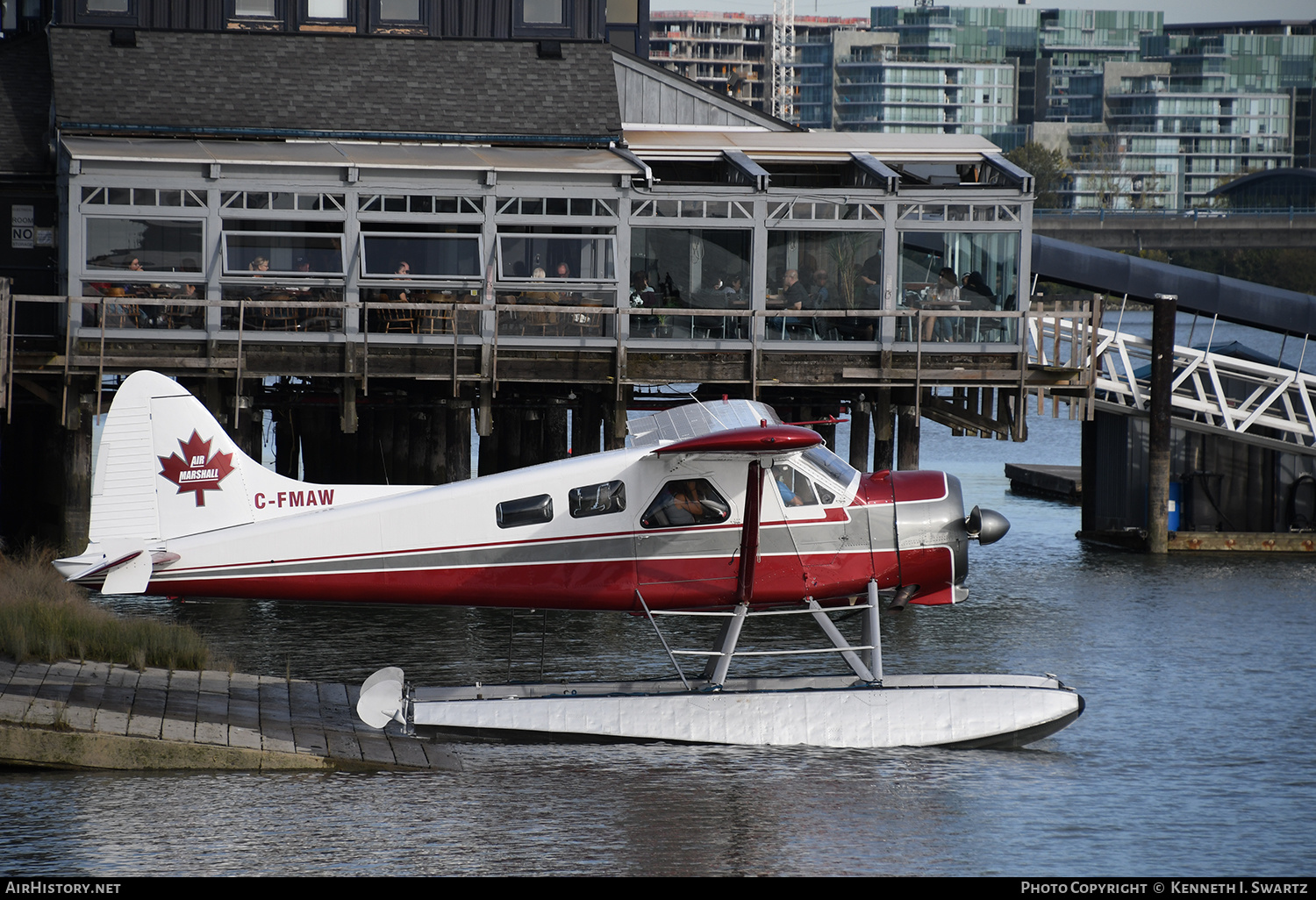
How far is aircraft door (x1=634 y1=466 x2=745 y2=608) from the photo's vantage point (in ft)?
48.4

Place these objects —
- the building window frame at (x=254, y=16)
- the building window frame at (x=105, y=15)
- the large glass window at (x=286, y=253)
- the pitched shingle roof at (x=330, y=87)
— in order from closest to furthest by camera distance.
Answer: the large glass window at (x=286, y=253), the pitched shingle roof at (x=330, y=87), the building window frame at (x=105, y=15), the building window frame at (x=254, y=16)

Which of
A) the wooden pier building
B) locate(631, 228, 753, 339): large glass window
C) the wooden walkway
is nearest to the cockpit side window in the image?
the wooden walkway

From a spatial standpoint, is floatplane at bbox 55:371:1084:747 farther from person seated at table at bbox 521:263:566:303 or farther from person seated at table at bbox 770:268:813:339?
person seated at table at bbox 521:263:566:303

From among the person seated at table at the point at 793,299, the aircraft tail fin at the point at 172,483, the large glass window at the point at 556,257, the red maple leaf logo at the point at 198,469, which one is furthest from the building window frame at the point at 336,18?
the red maple leaf logo at the point at 198,469

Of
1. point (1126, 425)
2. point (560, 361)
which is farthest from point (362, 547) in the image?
point (1126, 425)

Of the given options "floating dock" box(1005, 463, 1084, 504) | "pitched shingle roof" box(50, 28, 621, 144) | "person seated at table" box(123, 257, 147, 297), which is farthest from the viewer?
"floating dock" box(1005, 463, 1084, 504)

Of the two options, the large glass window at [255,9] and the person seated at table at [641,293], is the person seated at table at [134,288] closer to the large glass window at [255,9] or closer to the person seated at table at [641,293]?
the large glass window at [255,9]

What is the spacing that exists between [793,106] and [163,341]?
540ft

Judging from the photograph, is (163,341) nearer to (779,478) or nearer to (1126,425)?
(779,478)

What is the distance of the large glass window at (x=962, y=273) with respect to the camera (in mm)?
24297

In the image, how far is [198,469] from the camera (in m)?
14.8

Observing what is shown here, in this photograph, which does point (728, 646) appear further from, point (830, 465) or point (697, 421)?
point (697, 421)

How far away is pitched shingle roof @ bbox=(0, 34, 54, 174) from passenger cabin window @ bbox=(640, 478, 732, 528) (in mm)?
15559

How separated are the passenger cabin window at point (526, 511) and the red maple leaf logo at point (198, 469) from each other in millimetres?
2590
